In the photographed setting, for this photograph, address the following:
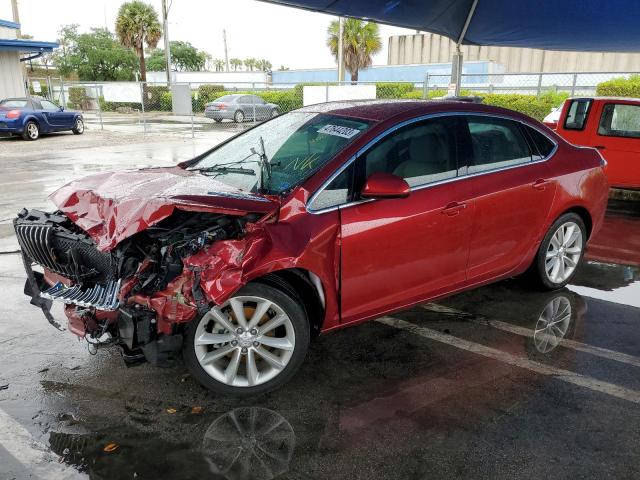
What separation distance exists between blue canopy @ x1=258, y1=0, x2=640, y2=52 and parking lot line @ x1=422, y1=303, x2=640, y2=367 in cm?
539

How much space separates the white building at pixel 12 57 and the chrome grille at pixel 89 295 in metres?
22.2

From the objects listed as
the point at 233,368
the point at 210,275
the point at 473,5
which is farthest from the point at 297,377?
the point at 473,5

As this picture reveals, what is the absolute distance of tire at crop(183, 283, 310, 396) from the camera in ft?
10.6

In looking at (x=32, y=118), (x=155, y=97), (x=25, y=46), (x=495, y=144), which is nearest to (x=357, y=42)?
(x=155, y=97)

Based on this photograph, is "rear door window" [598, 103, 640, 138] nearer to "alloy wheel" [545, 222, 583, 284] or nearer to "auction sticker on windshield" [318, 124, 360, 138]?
"alloy wheel" [545, 222, 583, 284]

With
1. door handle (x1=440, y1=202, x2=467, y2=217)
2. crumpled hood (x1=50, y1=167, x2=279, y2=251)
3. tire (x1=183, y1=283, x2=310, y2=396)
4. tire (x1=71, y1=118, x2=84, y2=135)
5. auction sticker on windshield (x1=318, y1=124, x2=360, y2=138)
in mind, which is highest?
auction sticker on windshield (x1=318, y1=124, x2=360, y2=138)

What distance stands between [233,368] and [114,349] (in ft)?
3.83

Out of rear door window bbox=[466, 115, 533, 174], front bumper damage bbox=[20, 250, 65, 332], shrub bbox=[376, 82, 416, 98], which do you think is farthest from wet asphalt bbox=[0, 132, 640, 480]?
shrub bbox=[376, 82, 416, 98]

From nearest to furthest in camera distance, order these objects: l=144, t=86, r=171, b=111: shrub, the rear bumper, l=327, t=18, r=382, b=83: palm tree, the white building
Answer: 1. the white building
2. the rear bumper
3. l=144, t=86, r=171, b=111: shrub
4. l=327, t=18, r=382, b=83: palm tree

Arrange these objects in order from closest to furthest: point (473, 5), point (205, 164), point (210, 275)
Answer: point (210, 275), point (205, 164), point (473, 5)

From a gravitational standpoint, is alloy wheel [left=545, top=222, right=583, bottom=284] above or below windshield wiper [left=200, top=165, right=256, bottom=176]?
below

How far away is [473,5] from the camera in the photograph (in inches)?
342

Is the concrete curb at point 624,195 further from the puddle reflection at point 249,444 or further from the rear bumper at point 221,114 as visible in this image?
the rear bumper at point 221,114

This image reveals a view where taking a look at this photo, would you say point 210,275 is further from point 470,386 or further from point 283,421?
point 470,386
